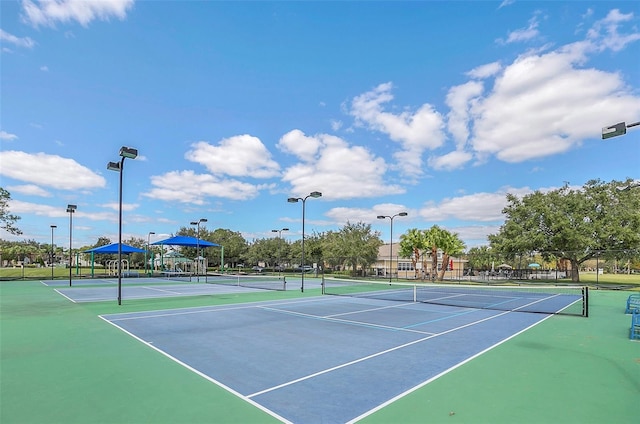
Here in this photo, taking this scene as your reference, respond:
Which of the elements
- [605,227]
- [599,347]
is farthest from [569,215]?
[599,347]

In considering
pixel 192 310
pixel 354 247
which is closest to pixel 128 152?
pixel 192 310

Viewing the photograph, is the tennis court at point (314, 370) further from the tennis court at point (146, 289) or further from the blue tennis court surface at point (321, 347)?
the tennis court at point (146, 289)

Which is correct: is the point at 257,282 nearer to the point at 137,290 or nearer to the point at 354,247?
the point at 137,290

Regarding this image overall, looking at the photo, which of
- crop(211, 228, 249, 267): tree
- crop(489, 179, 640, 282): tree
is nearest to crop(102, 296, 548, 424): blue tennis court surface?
crop(489, 179, 640, 282): tree

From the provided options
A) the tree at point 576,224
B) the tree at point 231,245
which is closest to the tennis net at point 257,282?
the tree at point 231,245

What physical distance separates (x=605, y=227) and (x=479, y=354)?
37080 mm

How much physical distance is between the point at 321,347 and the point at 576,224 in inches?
1548

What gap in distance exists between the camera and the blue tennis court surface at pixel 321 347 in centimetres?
557

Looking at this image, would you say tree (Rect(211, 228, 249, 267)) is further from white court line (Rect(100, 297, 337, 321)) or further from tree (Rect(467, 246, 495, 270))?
white court line (Rect(100, 297, 337, 321))

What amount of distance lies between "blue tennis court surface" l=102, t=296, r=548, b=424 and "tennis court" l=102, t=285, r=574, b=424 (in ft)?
0.07

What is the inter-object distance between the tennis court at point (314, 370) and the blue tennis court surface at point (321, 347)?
0.04 meters

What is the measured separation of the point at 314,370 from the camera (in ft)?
22.4

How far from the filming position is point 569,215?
38.4 meters

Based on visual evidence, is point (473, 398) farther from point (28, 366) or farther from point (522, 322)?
point (522, 322)
